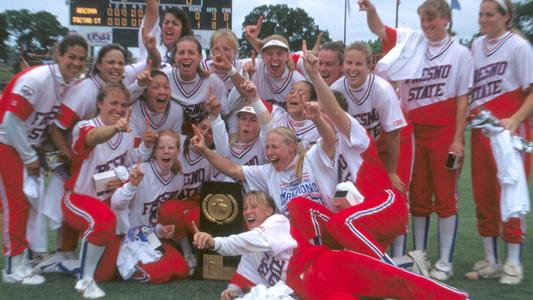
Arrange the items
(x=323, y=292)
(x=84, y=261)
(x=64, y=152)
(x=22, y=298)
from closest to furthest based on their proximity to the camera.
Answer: (x=323, y=292)
(x=22, y=298)
(x=84, y=261)
(x=64, y=152)

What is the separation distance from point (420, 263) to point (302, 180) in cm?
109

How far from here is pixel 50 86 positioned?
13.1 feet

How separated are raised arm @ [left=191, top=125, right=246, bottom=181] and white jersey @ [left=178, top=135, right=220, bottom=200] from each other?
10.5 inches

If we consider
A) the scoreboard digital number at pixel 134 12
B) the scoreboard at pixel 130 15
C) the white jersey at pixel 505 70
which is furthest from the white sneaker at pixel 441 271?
the scoreboard digital number at pixel 134 12

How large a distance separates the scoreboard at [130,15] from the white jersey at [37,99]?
8.36 metres

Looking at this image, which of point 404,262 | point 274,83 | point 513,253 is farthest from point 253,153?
point 513,253

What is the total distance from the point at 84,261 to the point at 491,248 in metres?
2.89

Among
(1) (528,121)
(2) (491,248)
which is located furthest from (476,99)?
(2) (491,248)

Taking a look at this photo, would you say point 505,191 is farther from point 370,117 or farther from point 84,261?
point 84,261

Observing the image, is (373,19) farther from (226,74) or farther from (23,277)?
(23,277)

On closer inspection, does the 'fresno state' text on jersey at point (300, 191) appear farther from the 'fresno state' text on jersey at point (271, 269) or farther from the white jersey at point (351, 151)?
the 'fresno state' text on jersey at point (271, 269)

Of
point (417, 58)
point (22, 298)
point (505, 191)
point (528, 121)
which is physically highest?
point (417, 58)

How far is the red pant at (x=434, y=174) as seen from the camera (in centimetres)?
418

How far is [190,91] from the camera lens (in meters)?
4.65
